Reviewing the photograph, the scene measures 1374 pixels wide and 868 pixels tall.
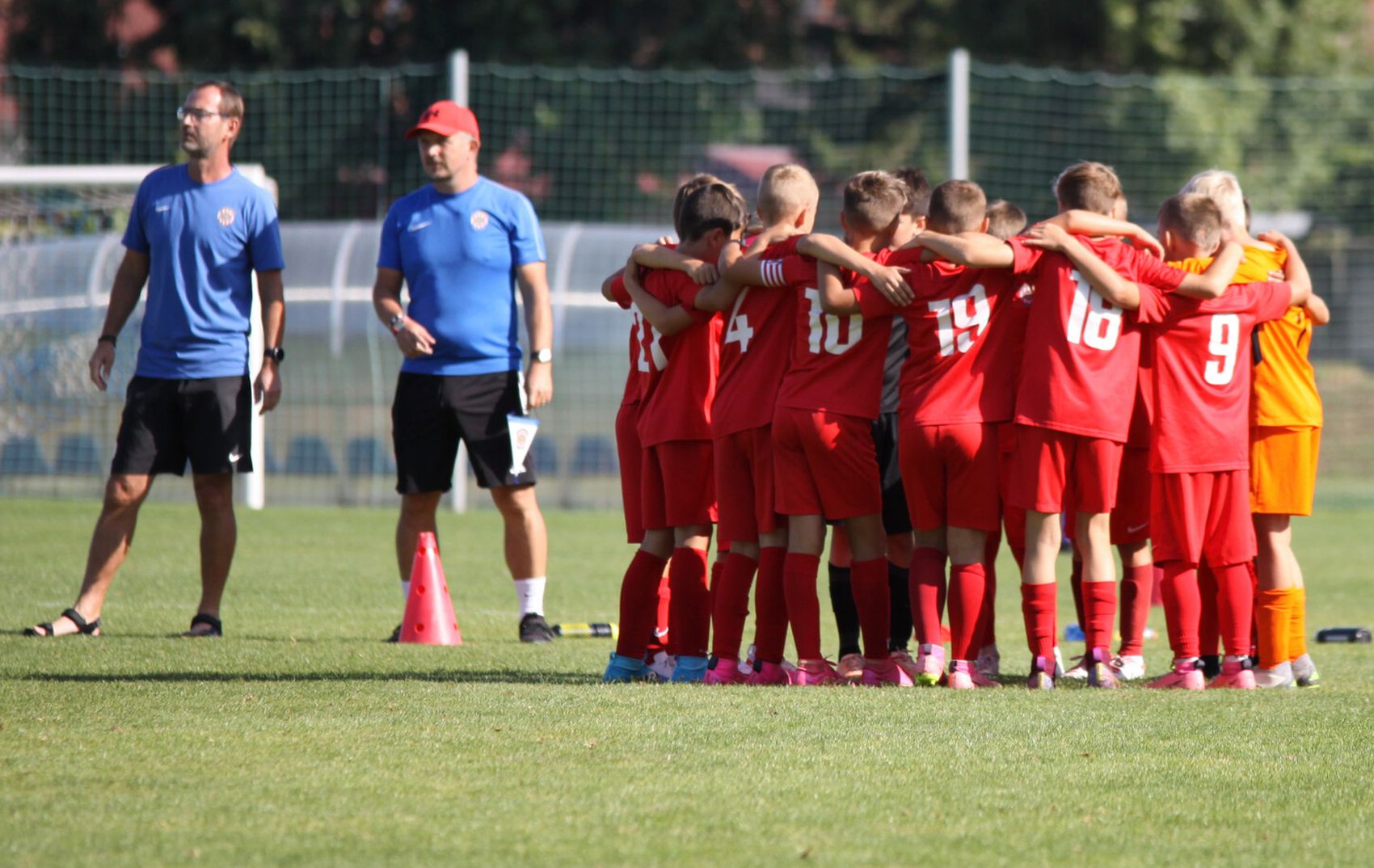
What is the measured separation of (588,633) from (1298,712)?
10.6ft

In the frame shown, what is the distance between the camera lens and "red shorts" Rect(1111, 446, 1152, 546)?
20.8 feet

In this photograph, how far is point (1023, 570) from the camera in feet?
19.3

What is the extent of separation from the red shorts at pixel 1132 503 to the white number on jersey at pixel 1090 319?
2.40 feet

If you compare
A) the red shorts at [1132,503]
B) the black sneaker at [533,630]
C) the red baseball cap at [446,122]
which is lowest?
the black sneaker at [533,630]

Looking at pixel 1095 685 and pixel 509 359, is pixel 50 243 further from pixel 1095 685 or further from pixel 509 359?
pixel 1095 685

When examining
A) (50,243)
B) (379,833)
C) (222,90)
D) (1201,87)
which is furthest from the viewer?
(1201,87)

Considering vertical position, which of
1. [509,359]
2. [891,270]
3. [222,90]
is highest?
[222,90]

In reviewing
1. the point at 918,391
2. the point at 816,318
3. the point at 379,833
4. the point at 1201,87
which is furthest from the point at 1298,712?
the point at 1201,87

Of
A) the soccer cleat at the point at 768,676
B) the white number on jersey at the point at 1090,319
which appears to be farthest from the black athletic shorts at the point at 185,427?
the white number on jersey at the point at 1090,319

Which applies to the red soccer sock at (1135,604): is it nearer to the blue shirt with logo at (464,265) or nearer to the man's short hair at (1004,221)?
the man's short hair at (1004,221)

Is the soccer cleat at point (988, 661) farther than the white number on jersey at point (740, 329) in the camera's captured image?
Yes

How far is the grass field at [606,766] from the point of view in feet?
11.3

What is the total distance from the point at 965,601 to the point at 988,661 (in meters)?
0.60

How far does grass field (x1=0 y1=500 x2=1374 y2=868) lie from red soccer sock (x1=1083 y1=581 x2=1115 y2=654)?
309mm
